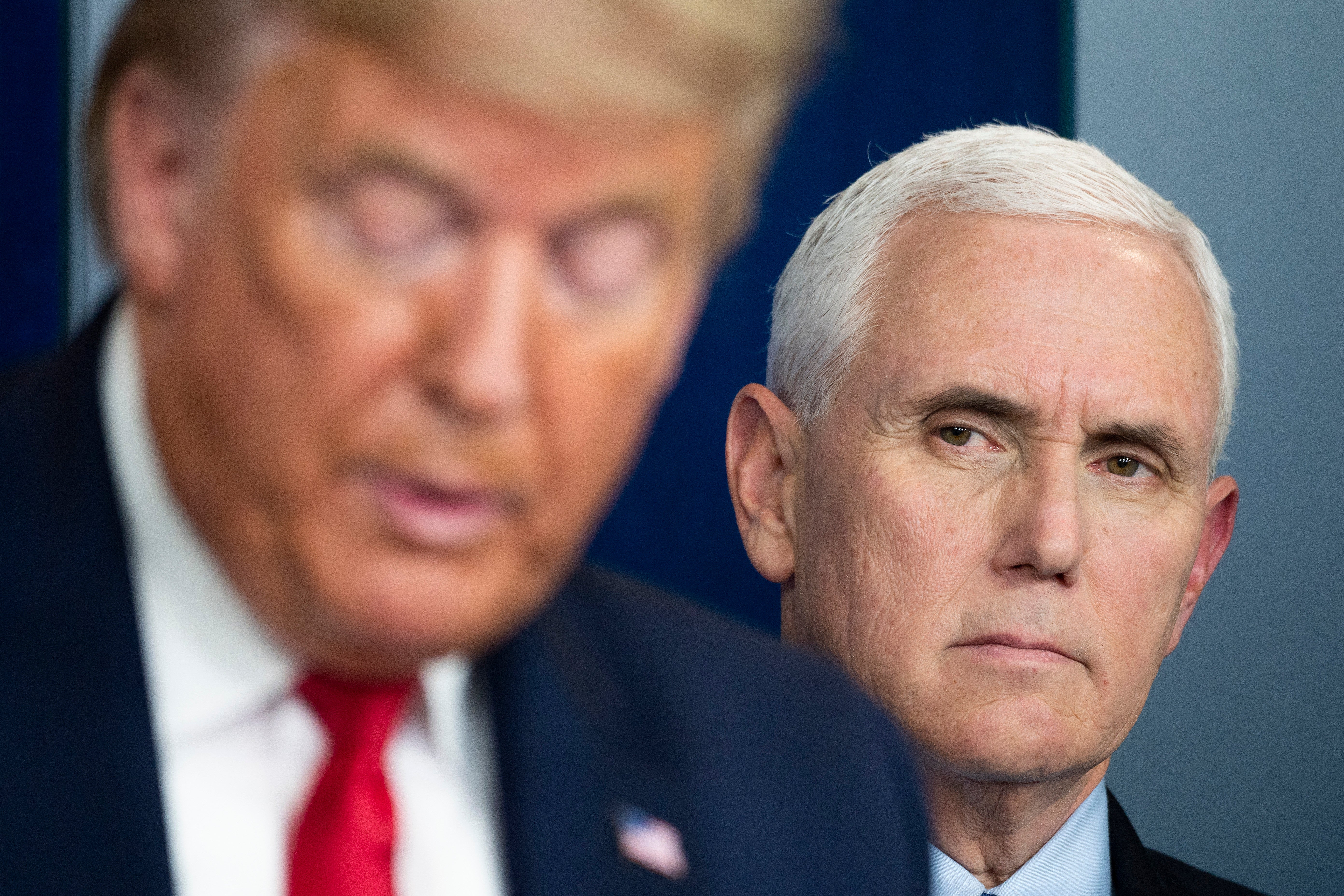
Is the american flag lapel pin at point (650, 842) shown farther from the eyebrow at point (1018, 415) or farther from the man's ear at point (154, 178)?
the eyebrow at point (1018, 415)

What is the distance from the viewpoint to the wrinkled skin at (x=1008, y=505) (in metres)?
0.89

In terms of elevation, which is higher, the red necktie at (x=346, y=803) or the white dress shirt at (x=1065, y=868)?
the red necktie at (x=346, y=803)

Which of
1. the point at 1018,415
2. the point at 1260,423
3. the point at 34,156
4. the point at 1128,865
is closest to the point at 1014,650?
the point at 1018,415

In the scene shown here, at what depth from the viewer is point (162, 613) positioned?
0.32m

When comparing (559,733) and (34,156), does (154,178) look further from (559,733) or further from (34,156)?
(34,156)

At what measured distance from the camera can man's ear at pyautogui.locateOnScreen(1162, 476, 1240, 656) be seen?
1.13 m

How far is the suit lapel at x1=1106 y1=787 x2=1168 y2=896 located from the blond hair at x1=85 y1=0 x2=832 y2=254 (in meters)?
0.93

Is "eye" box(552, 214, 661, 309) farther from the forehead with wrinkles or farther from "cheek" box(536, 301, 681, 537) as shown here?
the forehead with wrinkles

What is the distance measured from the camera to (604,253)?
0.86 ft

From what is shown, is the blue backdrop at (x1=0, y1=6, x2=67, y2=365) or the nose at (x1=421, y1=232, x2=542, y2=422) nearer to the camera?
the nose at (x1=421, y1=232, x2=542, y2=422)

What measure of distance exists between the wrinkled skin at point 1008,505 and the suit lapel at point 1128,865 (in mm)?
63

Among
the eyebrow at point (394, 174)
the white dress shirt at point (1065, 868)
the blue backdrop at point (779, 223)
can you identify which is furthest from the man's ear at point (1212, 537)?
the eyebrow at point (394, 174)

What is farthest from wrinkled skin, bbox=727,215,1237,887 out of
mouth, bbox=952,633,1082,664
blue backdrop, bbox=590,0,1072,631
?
blue backdrop, bbox=590,0,1072,631

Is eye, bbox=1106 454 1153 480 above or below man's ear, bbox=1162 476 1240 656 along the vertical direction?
above
